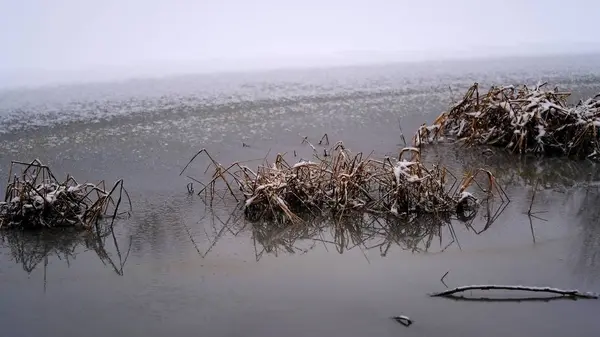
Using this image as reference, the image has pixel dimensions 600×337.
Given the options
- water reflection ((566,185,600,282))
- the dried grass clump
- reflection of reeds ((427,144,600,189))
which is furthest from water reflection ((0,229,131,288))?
the dried grass clump

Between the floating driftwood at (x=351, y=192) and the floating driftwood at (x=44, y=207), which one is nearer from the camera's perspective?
the floating driftwood at (x=44, y=207)

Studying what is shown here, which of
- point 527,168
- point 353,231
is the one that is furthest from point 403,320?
point 527,168

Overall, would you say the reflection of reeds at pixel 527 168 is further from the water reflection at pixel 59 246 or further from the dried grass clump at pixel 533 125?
the water reflection at pixel 59 246

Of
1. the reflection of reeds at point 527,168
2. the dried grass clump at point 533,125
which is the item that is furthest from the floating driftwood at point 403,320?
the dried grass clump at point 533,125

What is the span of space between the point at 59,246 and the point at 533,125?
655 cm

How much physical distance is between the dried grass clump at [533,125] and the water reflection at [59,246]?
5229 millimetres

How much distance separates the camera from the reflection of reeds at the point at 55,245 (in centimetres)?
485

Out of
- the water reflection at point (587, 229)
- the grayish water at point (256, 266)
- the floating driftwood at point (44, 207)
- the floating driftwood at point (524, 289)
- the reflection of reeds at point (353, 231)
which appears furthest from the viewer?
the floating driftwood at point (44, 207)

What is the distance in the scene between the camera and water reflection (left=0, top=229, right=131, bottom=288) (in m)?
4.84

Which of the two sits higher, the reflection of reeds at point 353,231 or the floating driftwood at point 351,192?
the floating driftwood at point 351,192

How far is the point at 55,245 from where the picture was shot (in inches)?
202

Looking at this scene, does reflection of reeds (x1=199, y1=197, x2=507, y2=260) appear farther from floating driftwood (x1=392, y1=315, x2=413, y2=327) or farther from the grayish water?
floating driftwood (x1=392, y1=315, x2=413, y2=327)

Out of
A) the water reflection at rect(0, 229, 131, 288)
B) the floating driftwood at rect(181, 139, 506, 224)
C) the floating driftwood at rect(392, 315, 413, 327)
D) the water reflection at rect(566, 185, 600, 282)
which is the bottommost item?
the floating driftwood at rect(392, 315, 413, 327)

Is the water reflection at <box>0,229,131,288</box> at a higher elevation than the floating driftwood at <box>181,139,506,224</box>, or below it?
below
